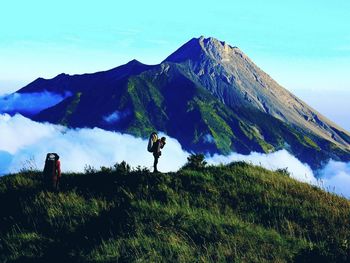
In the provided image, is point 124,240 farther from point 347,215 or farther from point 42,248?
point 347,215

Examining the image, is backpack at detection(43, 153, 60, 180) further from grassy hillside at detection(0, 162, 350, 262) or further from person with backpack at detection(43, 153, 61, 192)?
grassy hillside at detection(0, 162, 350, 262)

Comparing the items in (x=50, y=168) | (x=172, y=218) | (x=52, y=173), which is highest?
(x=50, y=168)

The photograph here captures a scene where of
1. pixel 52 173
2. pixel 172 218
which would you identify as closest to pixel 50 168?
pixel 52 173

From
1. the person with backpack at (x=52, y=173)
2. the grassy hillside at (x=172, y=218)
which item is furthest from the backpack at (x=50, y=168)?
the grassy hillside at (x=172, y=218)

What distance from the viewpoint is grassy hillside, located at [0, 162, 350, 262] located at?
493 inches

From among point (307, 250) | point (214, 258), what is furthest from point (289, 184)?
point (214, 258)

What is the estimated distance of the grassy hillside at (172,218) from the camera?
12523 mm

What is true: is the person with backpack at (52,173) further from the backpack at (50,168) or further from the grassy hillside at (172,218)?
the grassy hillside at (172,218)

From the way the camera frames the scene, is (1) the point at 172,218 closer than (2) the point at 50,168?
Yes

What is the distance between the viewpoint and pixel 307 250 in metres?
12.7

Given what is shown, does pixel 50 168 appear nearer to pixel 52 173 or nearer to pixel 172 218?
pixel 52 173

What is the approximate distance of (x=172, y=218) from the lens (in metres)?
14.6

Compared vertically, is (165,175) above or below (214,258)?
above

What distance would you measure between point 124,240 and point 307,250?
4510 millimetres
